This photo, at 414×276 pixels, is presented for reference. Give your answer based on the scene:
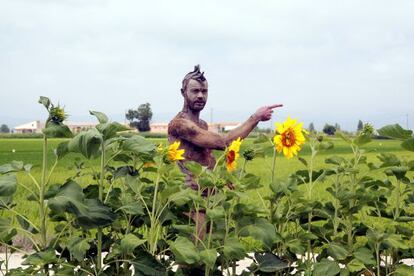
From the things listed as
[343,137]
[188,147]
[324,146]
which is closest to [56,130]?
[324,146]

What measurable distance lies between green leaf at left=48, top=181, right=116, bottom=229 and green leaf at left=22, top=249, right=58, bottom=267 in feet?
0.54

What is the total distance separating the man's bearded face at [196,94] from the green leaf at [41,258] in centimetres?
136

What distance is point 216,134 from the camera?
9.64 ft

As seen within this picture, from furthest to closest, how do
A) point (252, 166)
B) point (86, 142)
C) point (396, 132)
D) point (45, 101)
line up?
point (252, 166)
point (396, 132)
point (45, 101)
point (86, 142)

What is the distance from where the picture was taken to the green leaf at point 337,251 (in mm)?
2018

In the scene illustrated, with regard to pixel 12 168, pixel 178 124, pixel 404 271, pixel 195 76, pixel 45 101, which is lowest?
pixel 404 271

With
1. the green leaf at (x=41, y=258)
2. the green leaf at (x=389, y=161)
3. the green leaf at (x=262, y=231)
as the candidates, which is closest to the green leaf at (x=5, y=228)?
the green leaf at (x=41, y=258)

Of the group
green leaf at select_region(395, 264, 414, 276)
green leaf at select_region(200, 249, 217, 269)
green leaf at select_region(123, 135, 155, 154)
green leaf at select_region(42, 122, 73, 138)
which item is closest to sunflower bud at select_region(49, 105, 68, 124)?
green leaf at select_region(42, 122, 73, 138)

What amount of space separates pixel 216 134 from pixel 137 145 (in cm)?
115

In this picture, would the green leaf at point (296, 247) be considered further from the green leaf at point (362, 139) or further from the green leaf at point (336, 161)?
the green leaf at point (362, 139)

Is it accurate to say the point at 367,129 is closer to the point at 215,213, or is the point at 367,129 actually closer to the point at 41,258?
the point at 215,213

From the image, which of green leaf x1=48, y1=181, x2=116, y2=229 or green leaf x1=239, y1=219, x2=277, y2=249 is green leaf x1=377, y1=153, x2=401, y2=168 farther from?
green leaf x1=48, y1=181, x2=116, y2=229

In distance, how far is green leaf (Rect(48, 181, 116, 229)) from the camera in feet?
5.66

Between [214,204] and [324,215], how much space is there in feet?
1.74
